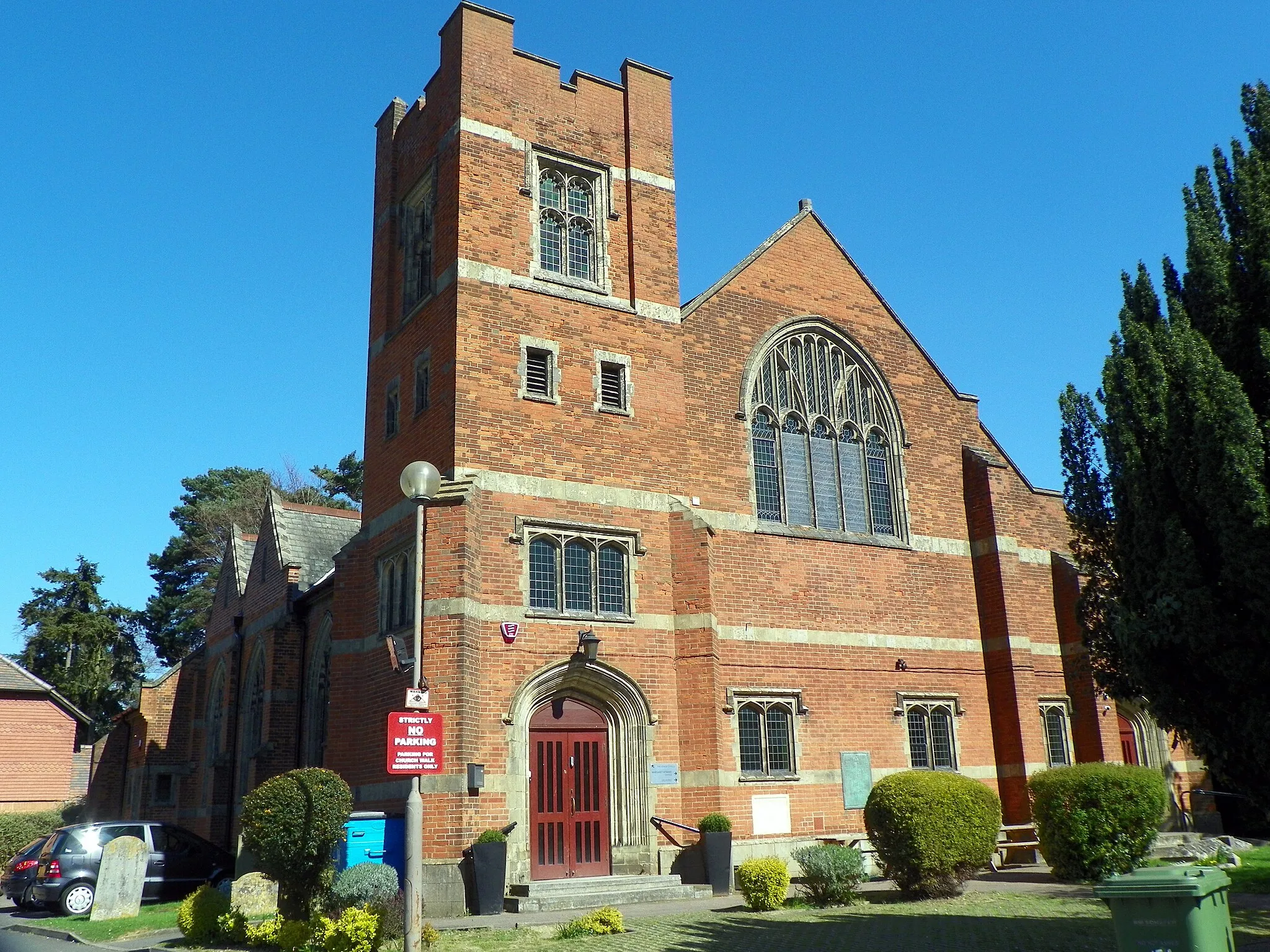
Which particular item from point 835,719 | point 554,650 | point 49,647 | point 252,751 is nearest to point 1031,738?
point 835,719

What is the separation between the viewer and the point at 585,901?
15734mm

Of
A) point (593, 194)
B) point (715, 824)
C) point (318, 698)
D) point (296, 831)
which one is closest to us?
point (296, 831)

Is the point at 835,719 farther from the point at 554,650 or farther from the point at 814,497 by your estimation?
the point at 554,650

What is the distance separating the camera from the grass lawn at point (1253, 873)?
1537cm

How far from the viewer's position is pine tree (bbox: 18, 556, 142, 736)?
48.1 m

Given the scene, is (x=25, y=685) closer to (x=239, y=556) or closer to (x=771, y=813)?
(x=239, y=556)

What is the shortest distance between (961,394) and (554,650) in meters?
12.4

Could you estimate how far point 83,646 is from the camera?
49.1 m

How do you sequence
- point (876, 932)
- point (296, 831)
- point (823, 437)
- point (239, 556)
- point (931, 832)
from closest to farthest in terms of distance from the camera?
point (876, 932)
point (296, 831)
point (931, 832)
point (823, 437)
point (239, 556)

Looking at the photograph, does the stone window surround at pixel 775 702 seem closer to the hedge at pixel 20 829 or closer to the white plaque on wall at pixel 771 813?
the white plaque on wall at pixel 771 813

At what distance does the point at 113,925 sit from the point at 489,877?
607 centimetres

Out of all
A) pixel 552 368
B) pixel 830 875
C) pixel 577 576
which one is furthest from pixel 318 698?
pixel 830 875

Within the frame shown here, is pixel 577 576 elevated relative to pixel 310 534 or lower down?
lower down

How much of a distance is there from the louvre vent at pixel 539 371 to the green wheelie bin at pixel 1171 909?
501 inches
